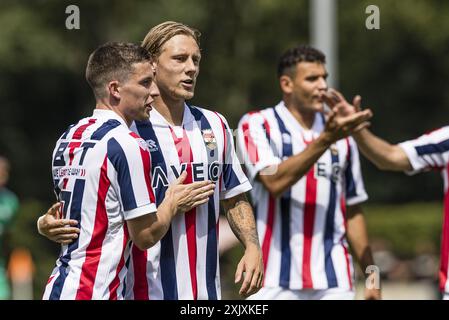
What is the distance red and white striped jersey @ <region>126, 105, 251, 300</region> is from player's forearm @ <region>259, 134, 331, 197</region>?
1237 millimetres

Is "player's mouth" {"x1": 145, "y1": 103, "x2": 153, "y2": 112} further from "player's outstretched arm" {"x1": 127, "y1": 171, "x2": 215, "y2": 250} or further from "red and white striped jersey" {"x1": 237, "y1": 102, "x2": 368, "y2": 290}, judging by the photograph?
"red and white striped jersey" {"x1": 237, "y1": 102, "x2": 368, "y2": 290}

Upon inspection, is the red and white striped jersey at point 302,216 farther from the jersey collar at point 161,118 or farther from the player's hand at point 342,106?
the jersey collar at point 161,118

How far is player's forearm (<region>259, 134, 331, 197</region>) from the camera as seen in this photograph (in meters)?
7.87

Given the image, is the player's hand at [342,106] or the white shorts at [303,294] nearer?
the player's hand at [342,106]

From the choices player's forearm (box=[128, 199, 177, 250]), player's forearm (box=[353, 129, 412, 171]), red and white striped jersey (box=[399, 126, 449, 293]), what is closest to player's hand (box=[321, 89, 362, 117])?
player's forearm (box=[353, 129, 412, 171])

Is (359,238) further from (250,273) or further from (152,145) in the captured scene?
(152,145)

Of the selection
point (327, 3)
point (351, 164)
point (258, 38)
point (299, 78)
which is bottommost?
point (351, 164)

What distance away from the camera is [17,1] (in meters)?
31.9

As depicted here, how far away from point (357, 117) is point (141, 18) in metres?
23.2

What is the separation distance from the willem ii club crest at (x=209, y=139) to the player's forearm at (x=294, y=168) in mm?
1217

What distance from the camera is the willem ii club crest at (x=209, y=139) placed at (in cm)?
673

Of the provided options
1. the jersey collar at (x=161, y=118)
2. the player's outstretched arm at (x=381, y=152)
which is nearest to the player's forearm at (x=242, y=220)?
the jersey collar at (x=161, y=118)
